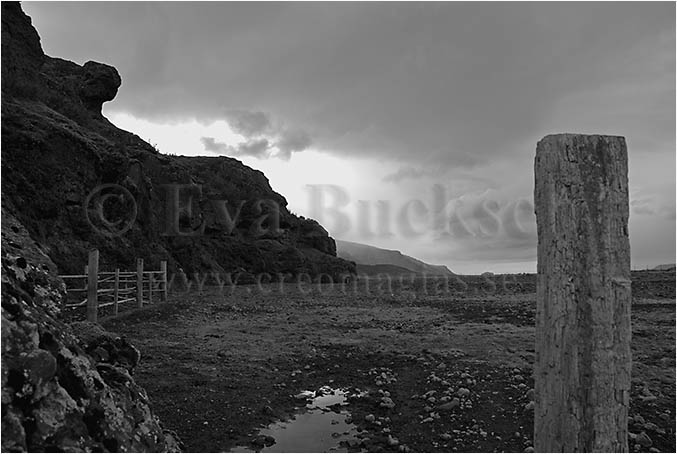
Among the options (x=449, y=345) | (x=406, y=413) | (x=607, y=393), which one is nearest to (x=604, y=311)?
(x=607, y=393)

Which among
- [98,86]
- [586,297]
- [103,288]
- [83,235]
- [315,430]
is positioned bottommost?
[315,430]

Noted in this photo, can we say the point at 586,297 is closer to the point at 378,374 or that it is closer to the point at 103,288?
the point at 378,374

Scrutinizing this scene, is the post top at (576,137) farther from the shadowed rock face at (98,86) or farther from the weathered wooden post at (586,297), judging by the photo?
the shadowed rock face at (98,86)

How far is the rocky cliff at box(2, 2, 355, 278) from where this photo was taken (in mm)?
15672

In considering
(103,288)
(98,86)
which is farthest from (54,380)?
(98,86)

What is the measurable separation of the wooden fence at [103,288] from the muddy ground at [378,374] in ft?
2.23

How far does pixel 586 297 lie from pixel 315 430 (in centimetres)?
410

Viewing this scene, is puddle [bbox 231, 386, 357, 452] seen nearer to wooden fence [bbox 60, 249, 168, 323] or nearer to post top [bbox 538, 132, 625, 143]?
post top [bbox 538, 132, 625, 143]

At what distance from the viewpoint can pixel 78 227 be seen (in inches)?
677

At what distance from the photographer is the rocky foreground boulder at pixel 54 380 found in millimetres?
3066

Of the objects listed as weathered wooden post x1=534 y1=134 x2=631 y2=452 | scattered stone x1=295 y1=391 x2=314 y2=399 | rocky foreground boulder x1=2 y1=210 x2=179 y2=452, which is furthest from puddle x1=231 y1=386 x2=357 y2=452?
weathered wooden post x1=534 y1=134 x2=631 y2=452

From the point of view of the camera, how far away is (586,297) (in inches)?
132

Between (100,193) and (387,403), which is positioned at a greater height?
(100,193)

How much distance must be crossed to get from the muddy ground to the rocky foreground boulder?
174 cm
